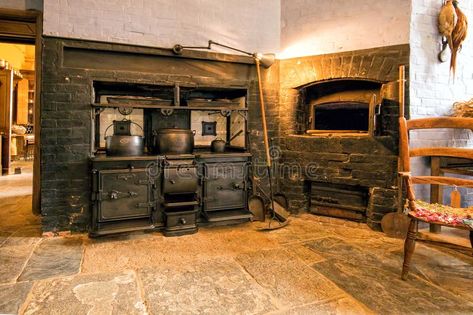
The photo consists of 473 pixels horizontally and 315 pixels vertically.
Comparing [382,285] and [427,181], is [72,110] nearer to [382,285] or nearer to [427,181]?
[382,285]

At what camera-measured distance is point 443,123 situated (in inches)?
85.9

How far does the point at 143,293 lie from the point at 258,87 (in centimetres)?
249

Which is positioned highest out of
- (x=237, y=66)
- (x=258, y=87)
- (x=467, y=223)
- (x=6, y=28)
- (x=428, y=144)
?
(x=6, y=28)

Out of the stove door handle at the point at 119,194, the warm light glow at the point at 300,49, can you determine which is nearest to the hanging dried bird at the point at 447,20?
the warm light glow at the point at 300,49

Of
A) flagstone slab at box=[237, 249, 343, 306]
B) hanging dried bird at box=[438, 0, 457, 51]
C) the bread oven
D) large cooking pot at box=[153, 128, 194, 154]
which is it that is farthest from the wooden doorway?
hanging dried bird at box=[438, 0, 457, 51]

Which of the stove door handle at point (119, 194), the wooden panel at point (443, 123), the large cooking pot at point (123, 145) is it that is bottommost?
the stove door handle at point (119, 194)

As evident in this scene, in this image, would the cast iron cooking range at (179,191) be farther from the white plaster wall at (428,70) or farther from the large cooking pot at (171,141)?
the white plaster wall at (428,70)

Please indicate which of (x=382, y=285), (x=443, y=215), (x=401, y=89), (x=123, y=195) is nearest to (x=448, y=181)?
(x=443, y=215)

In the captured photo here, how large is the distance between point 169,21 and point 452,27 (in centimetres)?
284

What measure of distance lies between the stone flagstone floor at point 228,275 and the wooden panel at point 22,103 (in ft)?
22.5

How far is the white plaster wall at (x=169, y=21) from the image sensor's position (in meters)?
2.81

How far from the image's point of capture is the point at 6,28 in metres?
3.43

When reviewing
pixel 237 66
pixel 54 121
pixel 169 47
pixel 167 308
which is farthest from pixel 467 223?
pixel 54 121

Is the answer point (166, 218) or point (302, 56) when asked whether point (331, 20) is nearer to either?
point (302, 56)
